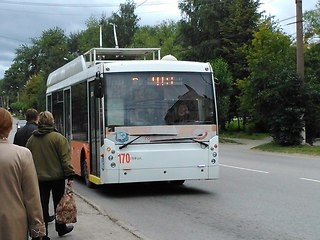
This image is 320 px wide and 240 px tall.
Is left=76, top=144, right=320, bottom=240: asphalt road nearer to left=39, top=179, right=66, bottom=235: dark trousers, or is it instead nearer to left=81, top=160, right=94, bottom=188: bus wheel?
left=81, top=160, right=94, bottom=188: bus wheel

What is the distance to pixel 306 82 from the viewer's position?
2939 cm

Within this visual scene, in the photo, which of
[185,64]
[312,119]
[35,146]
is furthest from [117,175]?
[312,119]

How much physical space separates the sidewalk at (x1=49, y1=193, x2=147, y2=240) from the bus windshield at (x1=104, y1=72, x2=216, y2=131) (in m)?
2.62

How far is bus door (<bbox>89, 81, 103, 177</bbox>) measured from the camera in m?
11.9

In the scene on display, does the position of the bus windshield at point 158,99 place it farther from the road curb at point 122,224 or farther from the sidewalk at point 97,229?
the sidewalk at point 97,229

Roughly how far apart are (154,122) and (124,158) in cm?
100

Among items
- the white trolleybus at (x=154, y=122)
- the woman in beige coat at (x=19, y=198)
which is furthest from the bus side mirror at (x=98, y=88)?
the woman in beige coat at (x=19, y=198)

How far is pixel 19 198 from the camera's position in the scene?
405cm

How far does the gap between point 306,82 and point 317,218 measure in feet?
70.1

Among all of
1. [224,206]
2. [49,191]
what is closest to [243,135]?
[224,206]

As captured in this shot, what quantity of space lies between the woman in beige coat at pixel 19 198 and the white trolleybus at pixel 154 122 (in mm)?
7453

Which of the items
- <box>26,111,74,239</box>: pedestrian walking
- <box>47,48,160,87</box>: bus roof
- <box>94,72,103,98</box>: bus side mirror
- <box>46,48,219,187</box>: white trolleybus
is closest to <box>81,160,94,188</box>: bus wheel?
<box>46,48,219,187</box>: white trolleybus

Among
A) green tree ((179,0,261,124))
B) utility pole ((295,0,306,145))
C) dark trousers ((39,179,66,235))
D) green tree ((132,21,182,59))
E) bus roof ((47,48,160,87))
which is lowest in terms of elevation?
dark trousers ((39,179,66,235))

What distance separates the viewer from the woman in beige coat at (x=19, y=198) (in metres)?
4.01
